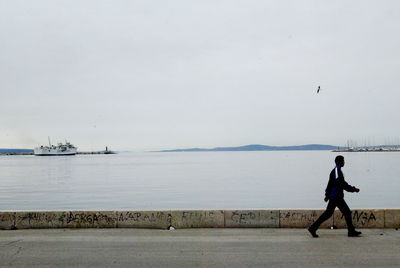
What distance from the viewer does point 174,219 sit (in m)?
9.13

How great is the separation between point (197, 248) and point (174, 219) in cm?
195

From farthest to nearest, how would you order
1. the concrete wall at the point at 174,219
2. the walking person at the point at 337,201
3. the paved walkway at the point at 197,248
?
the concrete wall at the point at 174,219 → the walking person at the point at 337,201 → the paved walkway at the point at 197,248

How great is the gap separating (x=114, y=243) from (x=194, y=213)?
206 centimetres

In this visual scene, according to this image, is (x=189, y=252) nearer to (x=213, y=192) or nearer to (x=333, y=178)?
(x=333, y=178)

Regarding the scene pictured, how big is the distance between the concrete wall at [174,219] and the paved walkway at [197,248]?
10.8 inches

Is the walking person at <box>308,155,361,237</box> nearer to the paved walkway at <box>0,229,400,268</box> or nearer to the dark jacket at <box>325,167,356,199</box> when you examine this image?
the dark jacket at <box>325,167,356,199</box>

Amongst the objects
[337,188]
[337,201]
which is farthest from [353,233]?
[337,188]

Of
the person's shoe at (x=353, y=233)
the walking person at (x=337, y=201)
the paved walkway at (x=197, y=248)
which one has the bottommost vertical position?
the paved walkway at (x=197, y=248)

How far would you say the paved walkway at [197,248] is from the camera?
6.38 meters

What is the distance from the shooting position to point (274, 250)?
7012mm

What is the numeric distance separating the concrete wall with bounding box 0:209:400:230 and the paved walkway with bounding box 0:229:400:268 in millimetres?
275

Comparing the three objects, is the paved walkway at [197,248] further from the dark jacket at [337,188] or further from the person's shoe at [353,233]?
the dark jacket at [337,188]

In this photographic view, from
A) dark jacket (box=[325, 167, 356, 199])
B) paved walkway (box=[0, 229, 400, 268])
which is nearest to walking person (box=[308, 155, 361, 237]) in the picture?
dark jacket (box=[325, 167, 356, 199])

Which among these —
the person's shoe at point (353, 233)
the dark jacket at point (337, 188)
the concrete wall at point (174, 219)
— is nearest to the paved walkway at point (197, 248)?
the person's shoe at point (353, 233)
